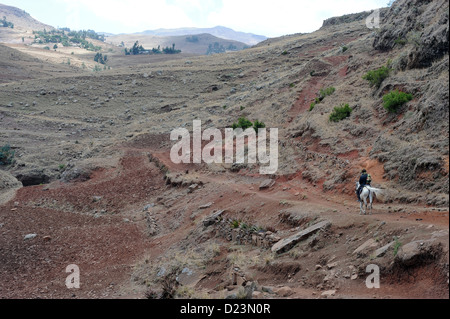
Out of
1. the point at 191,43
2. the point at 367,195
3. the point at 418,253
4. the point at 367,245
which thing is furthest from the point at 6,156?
the point at 191,43

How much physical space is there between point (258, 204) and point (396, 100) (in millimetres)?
6023

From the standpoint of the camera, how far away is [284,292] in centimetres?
719

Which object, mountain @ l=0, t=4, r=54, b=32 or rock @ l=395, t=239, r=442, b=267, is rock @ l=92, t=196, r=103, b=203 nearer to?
rock @ l=395, t=239, r=442, b=267

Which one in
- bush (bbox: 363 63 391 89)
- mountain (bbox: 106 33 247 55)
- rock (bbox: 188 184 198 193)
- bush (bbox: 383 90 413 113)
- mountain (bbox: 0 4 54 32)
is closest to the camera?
bush (bbox: 383 90 413 113)

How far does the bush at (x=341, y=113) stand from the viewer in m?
16.6

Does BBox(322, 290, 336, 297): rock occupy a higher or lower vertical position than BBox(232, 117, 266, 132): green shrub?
lower

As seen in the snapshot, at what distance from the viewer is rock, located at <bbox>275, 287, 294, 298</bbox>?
711cm

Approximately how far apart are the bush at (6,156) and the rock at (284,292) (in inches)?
964

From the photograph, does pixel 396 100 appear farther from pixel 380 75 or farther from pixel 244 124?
pixel 244 124

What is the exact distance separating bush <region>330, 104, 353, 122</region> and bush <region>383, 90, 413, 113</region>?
269 centimetres

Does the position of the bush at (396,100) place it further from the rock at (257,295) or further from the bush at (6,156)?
the bush at (6,156)

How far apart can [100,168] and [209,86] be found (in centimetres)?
2274

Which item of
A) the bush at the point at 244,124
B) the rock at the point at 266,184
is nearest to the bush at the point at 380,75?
the rock at the point at 266,184

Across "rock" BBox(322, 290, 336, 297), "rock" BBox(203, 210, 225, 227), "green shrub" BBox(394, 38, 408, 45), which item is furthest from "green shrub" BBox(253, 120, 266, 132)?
→ "rock" BBox(322, 290, 336, 297)
